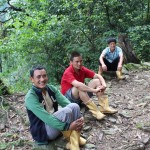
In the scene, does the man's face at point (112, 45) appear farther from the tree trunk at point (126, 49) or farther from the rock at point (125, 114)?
the rock at point (125, 114)

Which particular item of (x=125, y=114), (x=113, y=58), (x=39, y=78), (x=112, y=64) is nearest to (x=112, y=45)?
(x=113, y=58)

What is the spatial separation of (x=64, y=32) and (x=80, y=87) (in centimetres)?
533

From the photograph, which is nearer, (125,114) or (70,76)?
(70,76)

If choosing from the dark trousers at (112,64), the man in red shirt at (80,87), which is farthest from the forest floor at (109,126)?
the dark trousers at (112,64)

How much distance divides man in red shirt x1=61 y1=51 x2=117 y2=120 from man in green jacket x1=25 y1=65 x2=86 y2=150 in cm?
69

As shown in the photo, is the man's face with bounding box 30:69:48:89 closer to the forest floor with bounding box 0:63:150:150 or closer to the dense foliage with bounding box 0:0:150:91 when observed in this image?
the forest floor with bounding box 0:63:150:150

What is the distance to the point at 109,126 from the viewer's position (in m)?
4.32

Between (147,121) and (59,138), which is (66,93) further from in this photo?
(147,121)

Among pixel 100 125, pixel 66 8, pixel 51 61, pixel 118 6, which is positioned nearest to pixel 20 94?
pixel 100 125

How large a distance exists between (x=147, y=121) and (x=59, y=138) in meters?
1.54

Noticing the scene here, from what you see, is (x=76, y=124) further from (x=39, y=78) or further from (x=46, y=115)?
(x=39, y=78)

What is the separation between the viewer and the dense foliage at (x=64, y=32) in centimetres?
822

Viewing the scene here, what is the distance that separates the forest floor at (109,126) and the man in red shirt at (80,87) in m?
0.20

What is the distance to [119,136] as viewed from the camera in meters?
4.06
